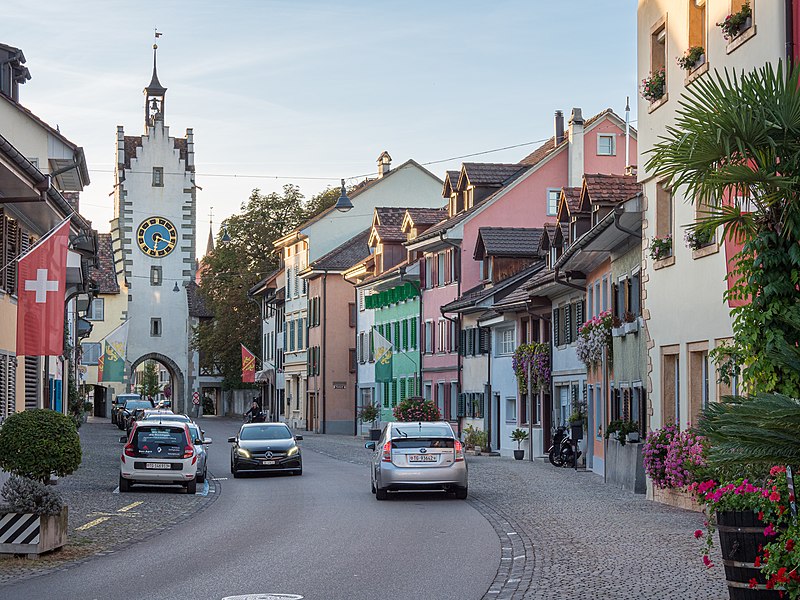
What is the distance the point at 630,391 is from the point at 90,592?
1790 centimetres

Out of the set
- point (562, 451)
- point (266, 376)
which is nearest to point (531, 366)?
point (562, 451)

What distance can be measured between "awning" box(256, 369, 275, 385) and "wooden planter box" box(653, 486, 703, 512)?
68.2 metres

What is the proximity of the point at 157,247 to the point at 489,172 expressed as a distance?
47.3 meters

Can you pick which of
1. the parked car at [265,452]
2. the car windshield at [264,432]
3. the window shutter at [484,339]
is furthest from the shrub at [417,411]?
the parked car at [265,452]

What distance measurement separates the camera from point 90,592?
41.3 feet

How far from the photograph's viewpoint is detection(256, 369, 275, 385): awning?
300 ft

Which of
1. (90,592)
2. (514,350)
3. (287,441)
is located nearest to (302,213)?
(514,350)

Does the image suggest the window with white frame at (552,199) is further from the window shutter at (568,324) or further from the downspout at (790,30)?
the downspout at (790,30)

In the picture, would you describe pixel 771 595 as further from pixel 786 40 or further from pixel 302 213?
pixel 302 213

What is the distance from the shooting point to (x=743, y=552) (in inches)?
Result: 368

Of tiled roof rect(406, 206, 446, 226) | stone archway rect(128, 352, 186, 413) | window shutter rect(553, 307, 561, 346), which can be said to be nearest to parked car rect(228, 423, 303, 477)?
window shutter rect(553, 307, 561, 346)

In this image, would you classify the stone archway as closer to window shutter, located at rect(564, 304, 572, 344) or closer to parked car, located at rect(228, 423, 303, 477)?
window shutter, located at rect(564, 304, 572, 344)

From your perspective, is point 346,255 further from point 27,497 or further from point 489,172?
point 27,497

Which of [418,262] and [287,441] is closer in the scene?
[287,441]
